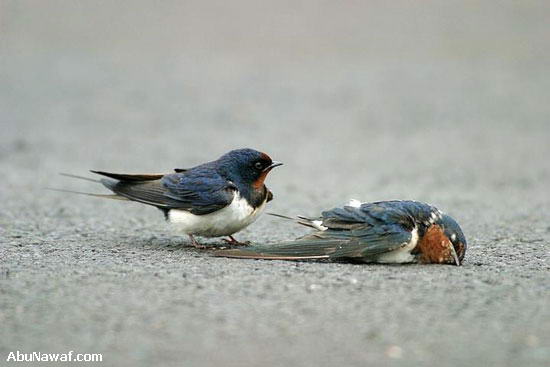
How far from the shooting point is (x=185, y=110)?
51.3 ft

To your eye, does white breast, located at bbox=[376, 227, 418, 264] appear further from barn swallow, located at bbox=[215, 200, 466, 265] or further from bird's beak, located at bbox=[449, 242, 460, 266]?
bird's beak, located at bbox=[449, 242, 460, 266]

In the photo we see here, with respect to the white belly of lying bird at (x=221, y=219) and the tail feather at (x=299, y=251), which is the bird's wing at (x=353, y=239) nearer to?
the tail feather at (x=299, y=251)

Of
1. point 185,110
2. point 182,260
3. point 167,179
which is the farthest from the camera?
point 185,110

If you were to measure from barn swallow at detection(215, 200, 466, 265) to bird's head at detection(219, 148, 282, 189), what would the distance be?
645 mm

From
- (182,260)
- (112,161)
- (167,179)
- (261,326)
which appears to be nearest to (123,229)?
(167,179)

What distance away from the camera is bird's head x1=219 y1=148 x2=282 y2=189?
21.2 ft

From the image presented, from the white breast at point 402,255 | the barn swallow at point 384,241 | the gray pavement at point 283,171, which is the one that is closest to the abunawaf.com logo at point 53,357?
the gray pavement at point 283,171

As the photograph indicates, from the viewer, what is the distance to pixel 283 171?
39.8 ft

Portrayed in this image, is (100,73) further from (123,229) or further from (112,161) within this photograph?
(123,229)

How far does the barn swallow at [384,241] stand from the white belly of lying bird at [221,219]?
35 cm

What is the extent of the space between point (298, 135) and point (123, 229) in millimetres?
6671

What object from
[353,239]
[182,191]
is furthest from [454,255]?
[182,191]

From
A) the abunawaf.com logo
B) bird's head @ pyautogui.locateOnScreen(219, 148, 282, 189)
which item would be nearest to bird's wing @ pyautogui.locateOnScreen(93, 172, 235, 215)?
bird's head @ pyautogui.locateOnScreen(219, 148, 282, 189)

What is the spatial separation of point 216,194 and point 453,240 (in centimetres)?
173
